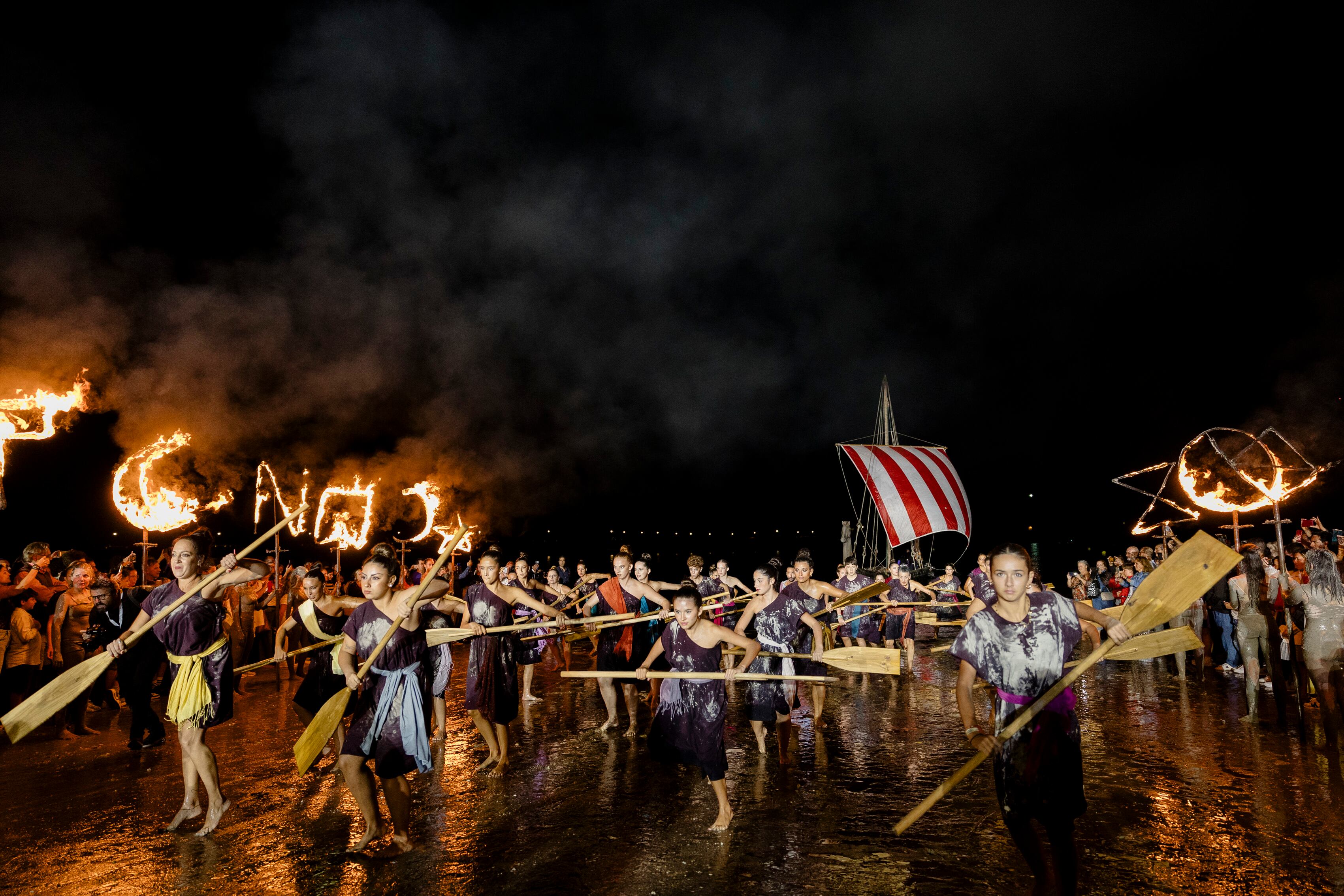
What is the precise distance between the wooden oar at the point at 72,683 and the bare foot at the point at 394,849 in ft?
7.18

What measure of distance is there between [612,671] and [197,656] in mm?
3274

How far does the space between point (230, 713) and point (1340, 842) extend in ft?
25.6

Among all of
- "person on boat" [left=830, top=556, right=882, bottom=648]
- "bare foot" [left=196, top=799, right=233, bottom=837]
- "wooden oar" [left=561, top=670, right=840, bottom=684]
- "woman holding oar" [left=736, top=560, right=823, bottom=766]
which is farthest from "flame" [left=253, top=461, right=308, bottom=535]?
"person on boat" [left=830, top=556, right=882, bottom=648]

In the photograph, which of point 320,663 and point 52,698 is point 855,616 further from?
point 52,698

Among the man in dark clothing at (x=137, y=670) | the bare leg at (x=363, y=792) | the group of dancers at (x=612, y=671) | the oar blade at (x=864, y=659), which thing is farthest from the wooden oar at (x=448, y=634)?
the man in dark clothing at (x=137, y=670)

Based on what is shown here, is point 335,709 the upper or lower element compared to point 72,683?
lower

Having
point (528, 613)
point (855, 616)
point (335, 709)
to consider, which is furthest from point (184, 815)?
point (855, 616)

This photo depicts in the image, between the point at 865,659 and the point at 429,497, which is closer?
the point at 865,659

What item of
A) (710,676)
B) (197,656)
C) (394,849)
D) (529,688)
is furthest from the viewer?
(529,688)

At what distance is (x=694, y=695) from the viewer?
230 inches

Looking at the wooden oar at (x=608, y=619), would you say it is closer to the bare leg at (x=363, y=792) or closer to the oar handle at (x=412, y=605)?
the oar handle at (x=412, y=605)

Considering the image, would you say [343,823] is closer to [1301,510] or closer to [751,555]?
[1301,510]

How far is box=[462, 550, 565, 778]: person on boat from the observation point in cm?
714

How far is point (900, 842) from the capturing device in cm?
499
